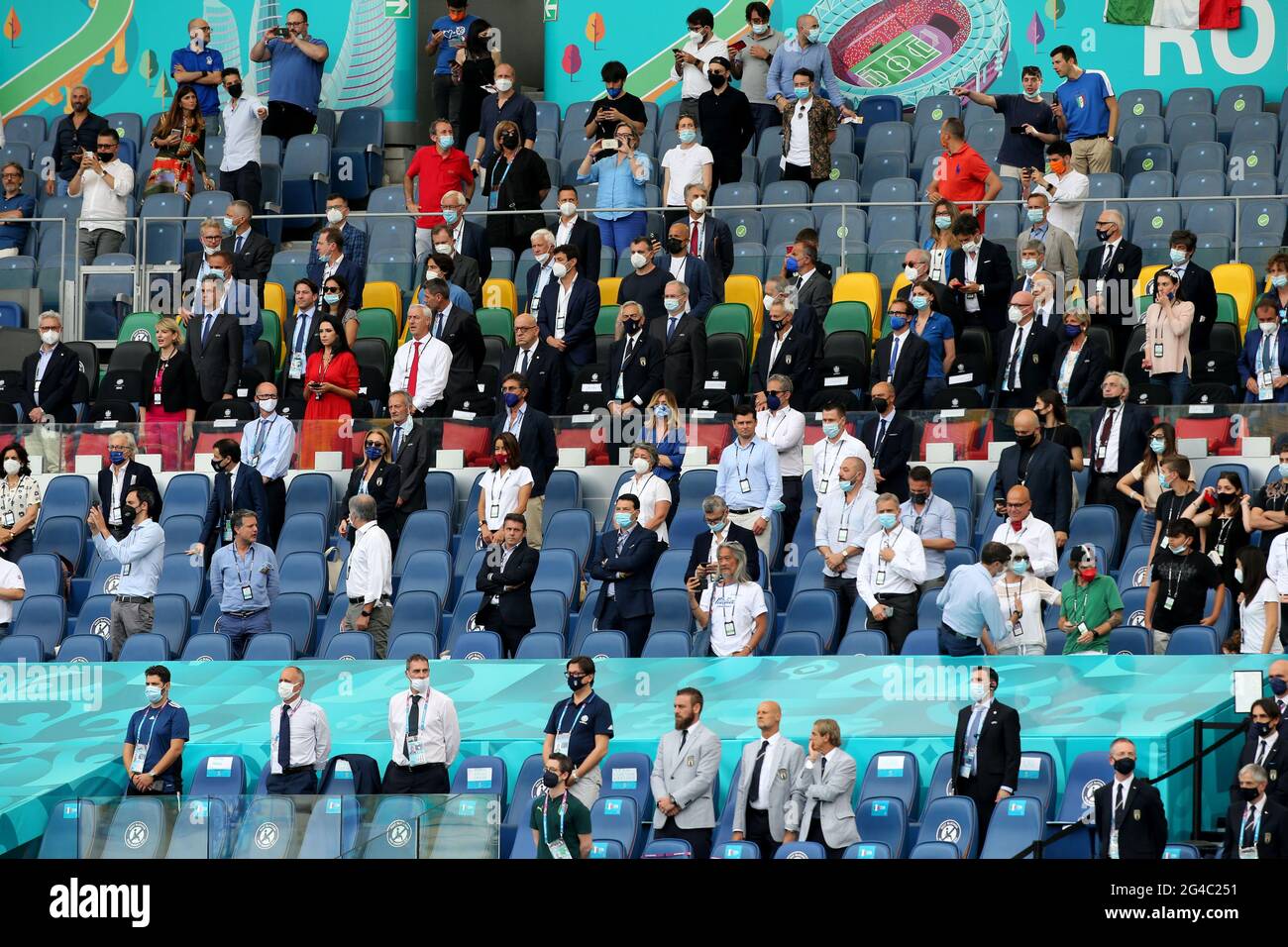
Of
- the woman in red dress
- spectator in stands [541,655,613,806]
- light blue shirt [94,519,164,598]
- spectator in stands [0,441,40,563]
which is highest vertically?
the woman in red dress

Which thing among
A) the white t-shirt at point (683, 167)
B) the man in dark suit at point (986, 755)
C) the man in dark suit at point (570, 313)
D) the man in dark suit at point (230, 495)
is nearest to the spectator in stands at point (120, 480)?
the man in dark suit at point (230, 495)

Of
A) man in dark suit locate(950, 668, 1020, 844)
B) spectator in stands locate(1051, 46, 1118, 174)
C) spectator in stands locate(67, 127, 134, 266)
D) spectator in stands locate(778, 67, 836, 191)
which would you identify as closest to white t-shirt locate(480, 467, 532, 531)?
man in dark suit locate(950, 668, 1020, 844)

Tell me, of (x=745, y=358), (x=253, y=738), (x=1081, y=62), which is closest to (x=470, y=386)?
(x=745, y=358)

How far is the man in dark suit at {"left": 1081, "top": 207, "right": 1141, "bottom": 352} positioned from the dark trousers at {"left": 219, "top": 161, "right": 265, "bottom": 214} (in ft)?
24.5

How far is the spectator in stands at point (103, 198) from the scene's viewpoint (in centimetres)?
1853

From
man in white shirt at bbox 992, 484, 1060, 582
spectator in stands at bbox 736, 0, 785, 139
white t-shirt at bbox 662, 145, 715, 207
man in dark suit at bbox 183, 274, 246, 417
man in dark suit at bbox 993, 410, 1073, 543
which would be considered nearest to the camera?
man in white shirt at bbox 992, 484, 1060, 582

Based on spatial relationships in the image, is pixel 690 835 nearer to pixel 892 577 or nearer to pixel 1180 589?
pixel 892 577

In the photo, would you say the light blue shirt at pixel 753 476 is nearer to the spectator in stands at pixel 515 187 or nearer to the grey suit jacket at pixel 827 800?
the grey suit jacket at pixel 827 800

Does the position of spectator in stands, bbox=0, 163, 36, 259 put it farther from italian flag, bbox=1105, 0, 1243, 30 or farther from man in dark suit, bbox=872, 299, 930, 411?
italian flag, bbox=1105, 0, 1243, 30

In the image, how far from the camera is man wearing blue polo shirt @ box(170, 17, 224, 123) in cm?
2052

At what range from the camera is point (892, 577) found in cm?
1330

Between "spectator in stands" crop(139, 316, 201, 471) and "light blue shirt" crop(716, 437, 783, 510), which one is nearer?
"light blue shirt" crop(716, 437, 783, 510)

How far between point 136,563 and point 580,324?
3.57 metres

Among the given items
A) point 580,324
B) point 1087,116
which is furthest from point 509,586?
point 1087,116
